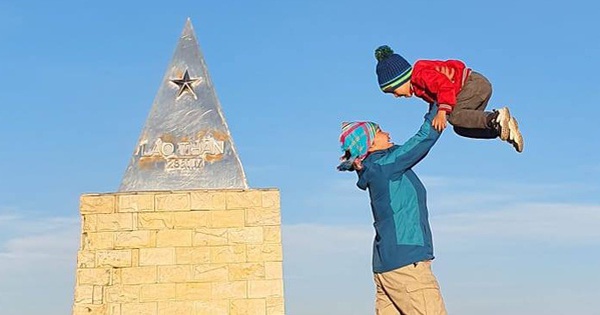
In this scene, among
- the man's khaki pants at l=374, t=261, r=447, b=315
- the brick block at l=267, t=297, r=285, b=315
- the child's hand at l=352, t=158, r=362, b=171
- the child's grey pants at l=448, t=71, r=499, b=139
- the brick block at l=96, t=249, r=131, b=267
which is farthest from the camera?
the brick block at l=96, t=249, r=131, b=267

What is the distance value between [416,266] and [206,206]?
15.5 feet

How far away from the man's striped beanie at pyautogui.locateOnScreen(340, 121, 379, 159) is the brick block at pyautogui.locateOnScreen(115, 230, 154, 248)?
4561 millimetres

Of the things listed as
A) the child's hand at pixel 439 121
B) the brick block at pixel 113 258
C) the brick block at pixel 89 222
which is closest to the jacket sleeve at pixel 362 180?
the child's hand at pixel 439 121

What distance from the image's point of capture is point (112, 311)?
7730mm

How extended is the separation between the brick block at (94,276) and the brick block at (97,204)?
588mm

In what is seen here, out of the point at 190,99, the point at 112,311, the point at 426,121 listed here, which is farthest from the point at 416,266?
the point at 190,99

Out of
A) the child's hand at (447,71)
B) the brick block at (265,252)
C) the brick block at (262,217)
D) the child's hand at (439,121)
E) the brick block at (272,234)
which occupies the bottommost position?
the child's hand at (439,121)

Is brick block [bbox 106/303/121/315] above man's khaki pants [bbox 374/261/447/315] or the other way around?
above

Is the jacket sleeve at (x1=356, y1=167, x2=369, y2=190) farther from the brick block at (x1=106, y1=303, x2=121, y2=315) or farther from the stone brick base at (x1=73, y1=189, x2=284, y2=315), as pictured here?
the brick block at (x1=106, y1=303, x2=121, y2=315)

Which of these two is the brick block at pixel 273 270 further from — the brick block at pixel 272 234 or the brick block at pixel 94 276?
the brick block at pixel 94 276

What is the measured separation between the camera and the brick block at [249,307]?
7.64 metres

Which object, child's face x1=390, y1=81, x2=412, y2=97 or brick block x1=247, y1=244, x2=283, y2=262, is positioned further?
brick block x1=247, y1=244, x2=283, y2=262

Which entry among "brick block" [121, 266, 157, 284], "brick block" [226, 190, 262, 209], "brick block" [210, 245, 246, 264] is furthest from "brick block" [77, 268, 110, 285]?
"brick block" [226, 190, 262, 209]

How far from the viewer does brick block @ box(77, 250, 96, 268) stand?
7.85 meters
